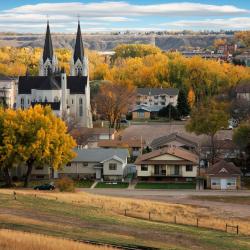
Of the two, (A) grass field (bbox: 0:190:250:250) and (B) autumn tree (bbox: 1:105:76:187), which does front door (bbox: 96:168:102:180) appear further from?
(A) grass field (bbox: 0:190:250:250)

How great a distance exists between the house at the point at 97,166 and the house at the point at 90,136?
8.28 metres

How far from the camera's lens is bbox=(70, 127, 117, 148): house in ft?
204

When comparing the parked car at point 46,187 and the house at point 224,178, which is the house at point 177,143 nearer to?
the house at point 224,178

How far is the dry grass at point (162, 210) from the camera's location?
34344 mm

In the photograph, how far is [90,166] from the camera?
2044 inches

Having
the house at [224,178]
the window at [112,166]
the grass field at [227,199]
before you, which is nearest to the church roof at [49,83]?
the window at [112,166]

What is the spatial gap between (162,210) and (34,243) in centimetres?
1600

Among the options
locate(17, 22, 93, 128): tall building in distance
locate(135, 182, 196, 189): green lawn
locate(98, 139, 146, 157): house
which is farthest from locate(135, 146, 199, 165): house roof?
locate(17, 22, 93, 128): tall building in distance

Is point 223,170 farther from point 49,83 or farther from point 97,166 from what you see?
point 49,83

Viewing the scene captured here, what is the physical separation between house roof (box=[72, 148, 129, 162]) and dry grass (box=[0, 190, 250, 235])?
11.7 m

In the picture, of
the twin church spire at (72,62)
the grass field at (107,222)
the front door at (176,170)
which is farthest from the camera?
the twin church spire at (72,62)

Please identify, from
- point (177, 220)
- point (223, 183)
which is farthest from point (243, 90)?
point (177, 220)

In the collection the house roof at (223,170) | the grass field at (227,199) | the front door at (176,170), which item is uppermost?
the house roof at (223,170)

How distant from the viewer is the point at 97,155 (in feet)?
172
